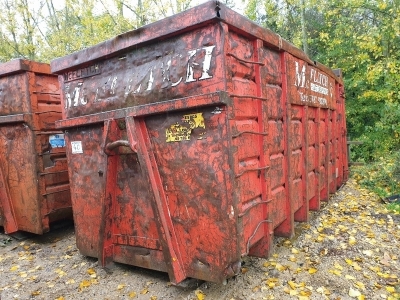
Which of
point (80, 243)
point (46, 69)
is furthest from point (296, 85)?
point (46, 69)

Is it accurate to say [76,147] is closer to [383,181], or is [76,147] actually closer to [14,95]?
[14,95]

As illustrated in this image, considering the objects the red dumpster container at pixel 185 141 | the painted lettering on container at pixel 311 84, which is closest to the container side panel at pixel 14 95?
the red dumpster container at pixel 185 141

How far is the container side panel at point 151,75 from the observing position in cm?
240

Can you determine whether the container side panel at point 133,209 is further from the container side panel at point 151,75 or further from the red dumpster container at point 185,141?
the container side panel at point 151,75

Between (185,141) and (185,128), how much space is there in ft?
0.37

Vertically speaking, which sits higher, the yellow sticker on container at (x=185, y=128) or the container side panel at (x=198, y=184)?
the yellow sticker on container at (x=185, y=128)

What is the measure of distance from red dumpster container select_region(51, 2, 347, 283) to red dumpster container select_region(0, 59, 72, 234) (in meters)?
1.06

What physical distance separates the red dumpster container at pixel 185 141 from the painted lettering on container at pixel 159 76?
0.01m

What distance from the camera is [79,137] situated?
341 centimetres

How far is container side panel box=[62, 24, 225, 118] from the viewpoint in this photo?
7.87 ft

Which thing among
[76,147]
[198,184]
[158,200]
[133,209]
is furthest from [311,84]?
[76,147]

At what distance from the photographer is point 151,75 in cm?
273

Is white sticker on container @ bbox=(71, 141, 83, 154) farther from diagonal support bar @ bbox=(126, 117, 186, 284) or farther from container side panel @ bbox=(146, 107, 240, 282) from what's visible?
container side panel @ bbox=(146, 107, 240, 282)

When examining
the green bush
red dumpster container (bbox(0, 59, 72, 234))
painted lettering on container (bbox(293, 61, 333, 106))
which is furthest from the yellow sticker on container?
the green bush
